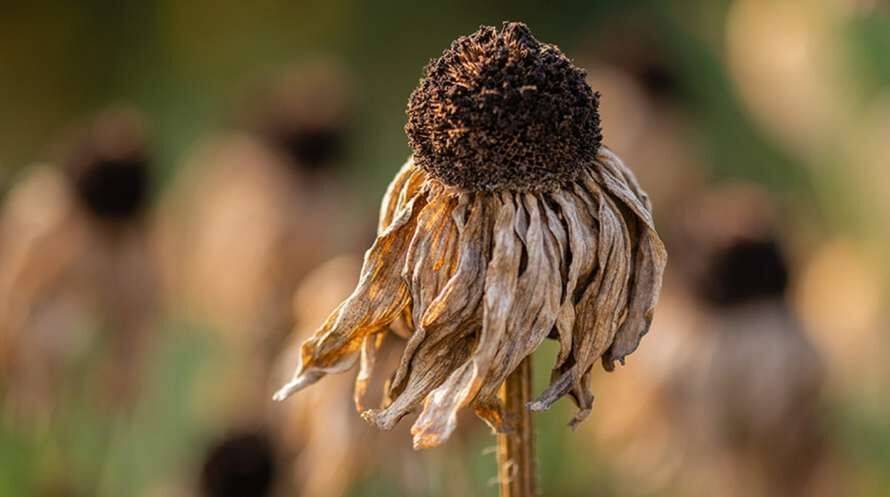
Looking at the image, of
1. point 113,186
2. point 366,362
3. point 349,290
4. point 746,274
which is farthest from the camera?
point 113,186

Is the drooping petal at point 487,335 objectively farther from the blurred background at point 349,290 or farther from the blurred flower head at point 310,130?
the blurred flower head at point 310,130

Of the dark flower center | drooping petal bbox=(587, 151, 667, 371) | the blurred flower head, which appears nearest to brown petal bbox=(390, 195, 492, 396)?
drooping petal bbox=(587, 151, 667, 371)

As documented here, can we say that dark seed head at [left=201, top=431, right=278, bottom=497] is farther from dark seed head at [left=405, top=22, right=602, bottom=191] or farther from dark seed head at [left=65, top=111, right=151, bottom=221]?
dark seed head at [left=405, top=22, right=602, bottom=191]

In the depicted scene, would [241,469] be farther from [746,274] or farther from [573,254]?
[573,254]

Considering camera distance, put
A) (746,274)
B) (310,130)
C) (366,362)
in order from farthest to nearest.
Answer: (310,130)
(746,274)
(366,362)

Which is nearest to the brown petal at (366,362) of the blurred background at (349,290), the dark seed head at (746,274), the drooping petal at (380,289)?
the drooping petal at (380,289)

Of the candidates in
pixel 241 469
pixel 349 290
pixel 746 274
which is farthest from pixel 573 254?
pixel 746 274

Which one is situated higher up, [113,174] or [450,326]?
[450,326]
